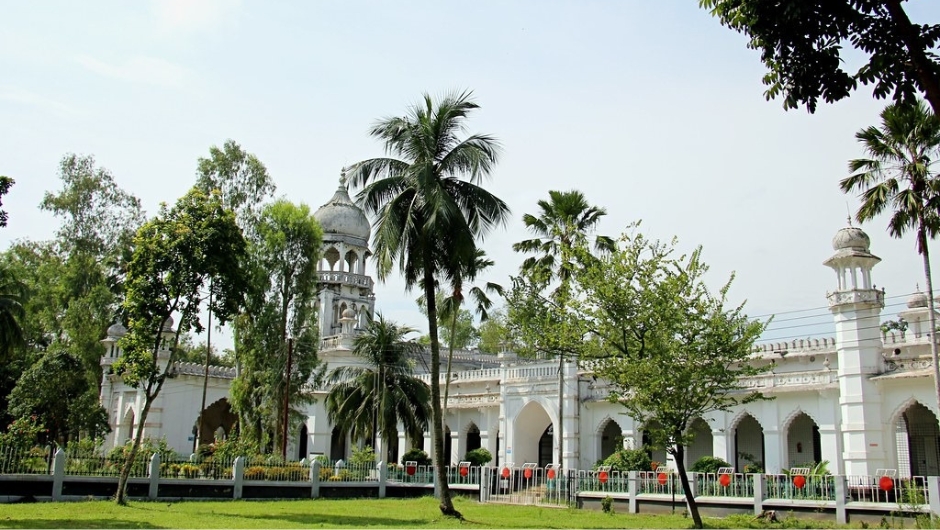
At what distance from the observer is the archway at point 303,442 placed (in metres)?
41.2

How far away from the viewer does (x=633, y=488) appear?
22.7 meters

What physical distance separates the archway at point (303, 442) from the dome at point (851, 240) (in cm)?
2697

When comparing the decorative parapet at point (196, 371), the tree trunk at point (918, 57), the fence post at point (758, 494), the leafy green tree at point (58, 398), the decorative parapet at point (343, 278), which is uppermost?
the decorative parapet at point (343, 278)

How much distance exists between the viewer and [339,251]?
45.1m

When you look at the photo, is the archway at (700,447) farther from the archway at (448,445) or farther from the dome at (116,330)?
the dome at (116,330)

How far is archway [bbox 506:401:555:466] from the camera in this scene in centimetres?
3431

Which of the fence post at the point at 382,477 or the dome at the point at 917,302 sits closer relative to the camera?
the fence post at the point at 382,477

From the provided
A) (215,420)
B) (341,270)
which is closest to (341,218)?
(341,270)

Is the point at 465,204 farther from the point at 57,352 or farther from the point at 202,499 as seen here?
the point at 57,352

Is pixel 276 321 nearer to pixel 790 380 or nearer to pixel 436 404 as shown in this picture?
pixel 436 404

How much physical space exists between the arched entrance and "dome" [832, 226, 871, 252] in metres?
6.10

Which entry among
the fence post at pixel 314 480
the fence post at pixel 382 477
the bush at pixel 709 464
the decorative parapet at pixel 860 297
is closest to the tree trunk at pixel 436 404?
the fence post at pixel 314 480

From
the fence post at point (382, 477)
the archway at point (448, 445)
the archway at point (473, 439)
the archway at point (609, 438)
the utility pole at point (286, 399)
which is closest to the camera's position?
the fence post at point (382, 477)

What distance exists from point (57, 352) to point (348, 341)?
1308 cm
